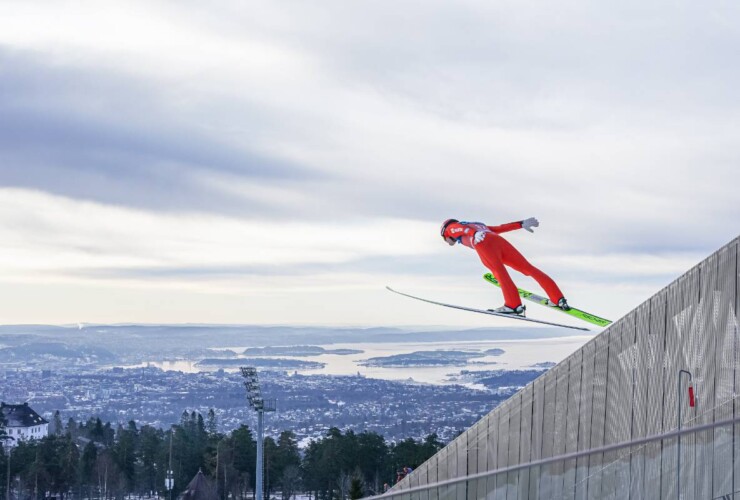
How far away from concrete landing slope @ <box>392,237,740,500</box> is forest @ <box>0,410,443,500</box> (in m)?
40.9

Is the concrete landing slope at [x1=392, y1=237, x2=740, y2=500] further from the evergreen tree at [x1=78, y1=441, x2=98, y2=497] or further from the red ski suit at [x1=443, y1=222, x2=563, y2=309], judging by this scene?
the evergreen tree at [x1=78, y1=441, x2=98, y2=497]

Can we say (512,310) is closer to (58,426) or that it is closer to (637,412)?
(637,412)

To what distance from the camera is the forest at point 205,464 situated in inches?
2281

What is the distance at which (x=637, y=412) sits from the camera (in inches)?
501

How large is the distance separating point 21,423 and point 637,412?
258 ft

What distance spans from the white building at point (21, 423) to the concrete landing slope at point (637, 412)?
2885 inches

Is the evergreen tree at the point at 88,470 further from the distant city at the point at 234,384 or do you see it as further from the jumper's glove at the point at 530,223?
the jumper's glove at the point at 530,223

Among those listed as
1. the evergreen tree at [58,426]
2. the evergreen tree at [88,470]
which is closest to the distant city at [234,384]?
the evergreen tree at [58,426]

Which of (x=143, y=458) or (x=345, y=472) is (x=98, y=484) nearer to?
(x=143, y=458)

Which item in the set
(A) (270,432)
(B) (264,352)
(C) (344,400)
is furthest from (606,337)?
(B) (264,352)

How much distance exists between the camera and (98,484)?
64812 millimetres

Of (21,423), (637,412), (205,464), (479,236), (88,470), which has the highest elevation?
(479,236)

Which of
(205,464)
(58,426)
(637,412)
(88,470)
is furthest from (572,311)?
(58,426)

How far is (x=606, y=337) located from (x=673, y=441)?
230 inches
